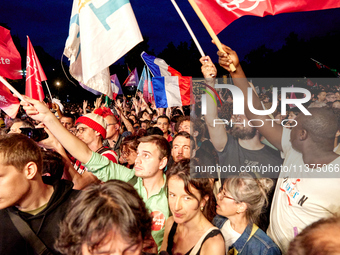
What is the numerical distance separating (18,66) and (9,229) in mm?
3816

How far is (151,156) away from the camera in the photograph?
2.89 meters

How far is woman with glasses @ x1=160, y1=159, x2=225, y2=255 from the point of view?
2.29 meters

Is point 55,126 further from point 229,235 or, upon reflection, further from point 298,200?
point 298,200

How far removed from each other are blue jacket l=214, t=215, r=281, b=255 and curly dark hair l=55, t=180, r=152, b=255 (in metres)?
1.35

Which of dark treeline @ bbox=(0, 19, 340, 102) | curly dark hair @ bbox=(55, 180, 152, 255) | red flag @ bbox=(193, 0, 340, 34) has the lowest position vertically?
dark treeline @ bbox=(0, 19, 340, 102)

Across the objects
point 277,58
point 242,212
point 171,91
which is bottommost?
point 277,58

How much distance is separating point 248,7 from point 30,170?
2.62 meters

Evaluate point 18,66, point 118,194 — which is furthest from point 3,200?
point 18,66

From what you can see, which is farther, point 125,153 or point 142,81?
point 142,81

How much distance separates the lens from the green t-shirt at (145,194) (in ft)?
8.71

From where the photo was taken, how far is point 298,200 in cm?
240

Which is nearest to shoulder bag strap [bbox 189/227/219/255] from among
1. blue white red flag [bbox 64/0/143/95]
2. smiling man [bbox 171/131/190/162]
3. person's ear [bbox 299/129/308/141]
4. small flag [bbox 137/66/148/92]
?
person's ear [bbox 299/129/308/141]

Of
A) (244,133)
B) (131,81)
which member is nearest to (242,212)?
(244,133)

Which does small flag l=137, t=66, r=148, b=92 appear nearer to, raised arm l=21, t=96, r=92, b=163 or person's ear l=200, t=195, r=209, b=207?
raised arm l=21, t=96, r=92, b=163
